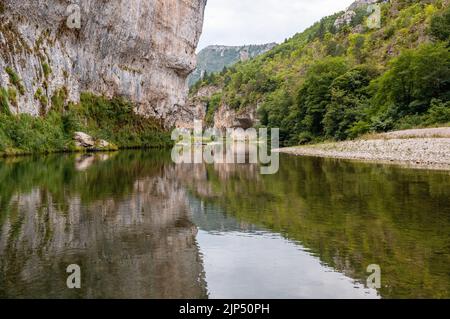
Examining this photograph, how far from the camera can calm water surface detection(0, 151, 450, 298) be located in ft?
22.2

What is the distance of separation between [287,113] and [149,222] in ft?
218

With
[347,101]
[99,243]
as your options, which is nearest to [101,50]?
[347,101]

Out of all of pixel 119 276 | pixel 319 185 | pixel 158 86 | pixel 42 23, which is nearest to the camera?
pixel 119 276

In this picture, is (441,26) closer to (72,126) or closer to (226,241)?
(72,126)

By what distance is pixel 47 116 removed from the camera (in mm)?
51312

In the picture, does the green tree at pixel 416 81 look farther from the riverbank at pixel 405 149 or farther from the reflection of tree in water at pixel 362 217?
the reflection of tree in water at pixel 362 217

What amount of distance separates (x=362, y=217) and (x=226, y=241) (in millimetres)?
3920

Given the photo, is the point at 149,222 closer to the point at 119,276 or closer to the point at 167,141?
the point at 119,276

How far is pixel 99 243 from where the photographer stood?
9.13 m

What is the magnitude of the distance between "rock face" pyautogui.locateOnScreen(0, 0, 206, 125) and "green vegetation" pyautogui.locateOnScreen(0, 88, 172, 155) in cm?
131

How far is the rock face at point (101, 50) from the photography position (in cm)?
4634

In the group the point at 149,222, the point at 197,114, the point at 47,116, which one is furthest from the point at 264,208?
the point at 197,114

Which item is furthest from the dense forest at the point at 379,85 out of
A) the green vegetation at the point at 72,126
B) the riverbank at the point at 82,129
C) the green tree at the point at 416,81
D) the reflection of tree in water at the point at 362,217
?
the reflection of tree in water at the point at 362,217
